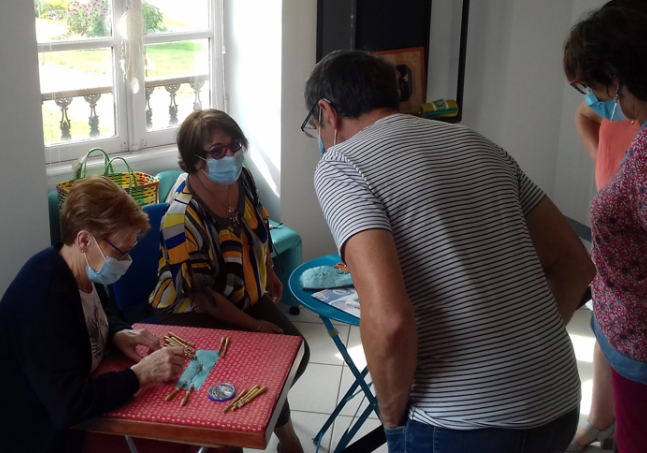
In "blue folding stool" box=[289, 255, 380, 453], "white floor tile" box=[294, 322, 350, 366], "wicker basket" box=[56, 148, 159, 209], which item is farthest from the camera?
"white floor tile" box=[294, 322, 350, 366]

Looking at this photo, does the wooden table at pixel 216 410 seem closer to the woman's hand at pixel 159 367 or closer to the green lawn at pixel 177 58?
the woman's hand at pixel 159 367

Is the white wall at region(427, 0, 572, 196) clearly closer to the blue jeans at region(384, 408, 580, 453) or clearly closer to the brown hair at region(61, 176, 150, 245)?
the brown hair at region(61, 176, 150, 245)

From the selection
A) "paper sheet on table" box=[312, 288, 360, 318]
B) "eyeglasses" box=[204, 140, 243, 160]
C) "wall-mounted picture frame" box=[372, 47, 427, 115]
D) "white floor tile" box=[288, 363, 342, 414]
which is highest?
"wall-mounted picture frame" box=[372, 47, 427, 115]

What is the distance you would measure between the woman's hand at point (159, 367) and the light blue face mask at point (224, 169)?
0.91 metres

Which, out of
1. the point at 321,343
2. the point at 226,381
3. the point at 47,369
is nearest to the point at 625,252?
the point at 226,381

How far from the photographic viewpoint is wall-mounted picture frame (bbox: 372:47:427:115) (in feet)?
13.8

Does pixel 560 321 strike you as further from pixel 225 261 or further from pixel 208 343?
pixel 225 261

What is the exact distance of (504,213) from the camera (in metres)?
1.47

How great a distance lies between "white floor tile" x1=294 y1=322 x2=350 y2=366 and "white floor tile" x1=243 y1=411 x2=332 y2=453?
50cm

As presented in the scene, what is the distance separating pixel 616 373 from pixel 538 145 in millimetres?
3054

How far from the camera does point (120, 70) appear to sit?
12.8 feet

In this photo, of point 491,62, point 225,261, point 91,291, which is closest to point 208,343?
point 91,291

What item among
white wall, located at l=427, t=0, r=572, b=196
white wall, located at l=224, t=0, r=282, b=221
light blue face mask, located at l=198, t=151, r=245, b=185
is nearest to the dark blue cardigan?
light blue face mask, located at l=198, t=151, r=245, b=185

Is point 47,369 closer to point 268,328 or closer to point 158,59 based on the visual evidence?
point 268,328
